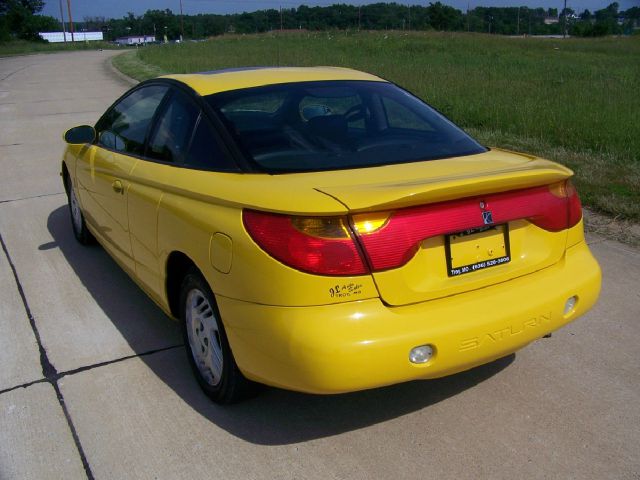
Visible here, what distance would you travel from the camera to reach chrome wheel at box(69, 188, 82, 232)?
5.46 meters

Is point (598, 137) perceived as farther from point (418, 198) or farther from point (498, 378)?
point (418, 198)

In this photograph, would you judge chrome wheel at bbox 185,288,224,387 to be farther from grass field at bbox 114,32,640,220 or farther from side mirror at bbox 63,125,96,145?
grass field at bbox 114,32,640,220

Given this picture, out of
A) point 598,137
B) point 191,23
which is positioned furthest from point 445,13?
point 598,137

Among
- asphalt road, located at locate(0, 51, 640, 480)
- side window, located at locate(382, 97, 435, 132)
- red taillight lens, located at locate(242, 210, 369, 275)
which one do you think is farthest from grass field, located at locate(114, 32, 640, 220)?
red taillight lens, located at locate(242, 210, 369, 275)

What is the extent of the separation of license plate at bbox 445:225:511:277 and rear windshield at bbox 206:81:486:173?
0.56 m

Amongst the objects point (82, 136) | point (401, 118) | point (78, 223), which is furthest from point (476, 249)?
point (78, 223)

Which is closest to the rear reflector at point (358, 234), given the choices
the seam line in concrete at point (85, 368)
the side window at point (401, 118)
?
the side window at point (401, 118)

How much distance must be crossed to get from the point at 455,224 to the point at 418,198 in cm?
22

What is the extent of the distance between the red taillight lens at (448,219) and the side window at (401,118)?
904mm

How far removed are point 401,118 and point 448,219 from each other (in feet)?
4.22

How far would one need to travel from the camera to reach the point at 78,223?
18.2ft

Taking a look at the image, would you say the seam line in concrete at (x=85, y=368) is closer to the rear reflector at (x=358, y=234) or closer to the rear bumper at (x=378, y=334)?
the rear bumper at (x=378, y=334)

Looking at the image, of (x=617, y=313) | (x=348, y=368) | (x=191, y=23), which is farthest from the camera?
(x=191, y=23)

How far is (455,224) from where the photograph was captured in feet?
8.85
